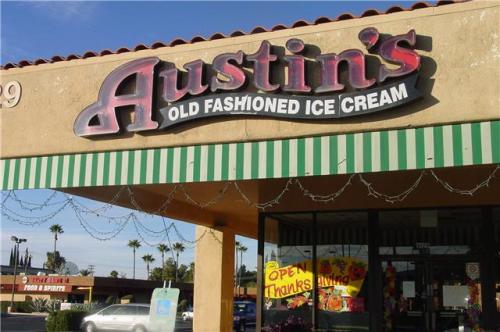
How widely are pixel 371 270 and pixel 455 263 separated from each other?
159 cm

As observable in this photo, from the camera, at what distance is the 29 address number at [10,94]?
11672mm

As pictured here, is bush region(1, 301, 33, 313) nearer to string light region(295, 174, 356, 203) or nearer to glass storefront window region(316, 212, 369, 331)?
glass storefront window region(316, 212, 369, 331)

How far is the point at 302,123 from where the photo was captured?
932 cm

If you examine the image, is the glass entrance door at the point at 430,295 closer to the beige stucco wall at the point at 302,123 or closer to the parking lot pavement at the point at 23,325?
the beige stucco wall at the point at 302,123

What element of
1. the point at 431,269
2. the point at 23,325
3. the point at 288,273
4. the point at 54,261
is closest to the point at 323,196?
the point at 288,273

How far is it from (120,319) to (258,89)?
1800 cm

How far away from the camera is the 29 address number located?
11672mm

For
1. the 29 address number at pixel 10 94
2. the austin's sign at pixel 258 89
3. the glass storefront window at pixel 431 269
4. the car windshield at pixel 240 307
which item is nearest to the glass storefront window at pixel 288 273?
the glass storefront window at pixel 431 269

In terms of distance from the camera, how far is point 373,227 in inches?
480

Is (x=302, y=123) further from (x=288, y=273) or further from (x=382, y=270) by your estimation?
(x=288, y=273)

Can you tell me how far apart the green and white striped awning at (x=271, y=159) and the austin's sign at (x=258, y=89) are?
0.46 m

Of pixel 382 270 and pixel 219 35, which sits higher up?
pixel 219 35

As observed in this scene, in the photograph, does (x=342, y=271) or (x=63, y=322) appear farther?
(x=63, y=322)

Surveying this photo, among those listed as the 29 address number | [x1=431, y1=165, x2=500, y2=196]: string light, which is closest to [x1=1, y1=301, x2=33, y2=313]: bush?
the 29 address number
